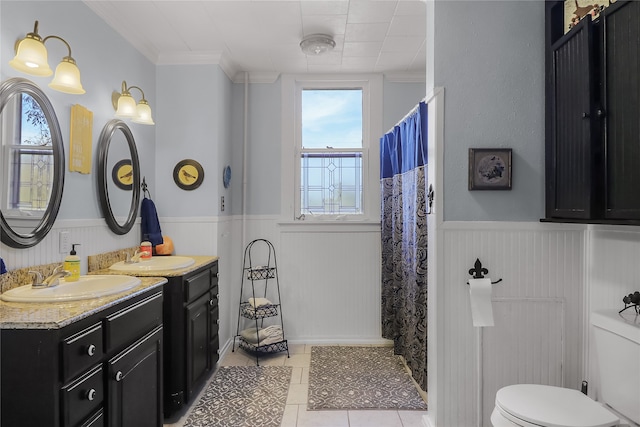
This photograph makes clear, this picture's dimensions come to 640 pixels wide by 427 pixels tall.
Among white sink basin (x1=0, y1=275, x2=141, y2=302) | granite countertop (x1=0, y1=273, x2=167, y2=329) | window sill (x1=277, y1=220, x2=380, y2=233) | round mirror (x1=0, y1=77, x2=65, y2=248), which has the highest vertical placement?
round mirror (x1=0, y1=77, x2=65, y2=248)

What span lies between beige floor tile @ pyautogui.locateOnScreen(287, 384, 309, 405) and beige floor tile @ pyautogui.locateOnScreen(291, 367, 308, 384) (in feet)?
0.19

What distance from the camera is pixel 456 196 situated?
2.00 metres

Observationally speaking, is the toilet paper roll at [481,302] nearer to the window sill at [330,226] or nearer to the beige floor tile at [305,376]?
the beige floor tile at [305,376]

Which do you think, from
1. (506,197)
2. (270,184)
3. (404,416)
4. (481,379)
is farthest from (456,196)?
(270,184)

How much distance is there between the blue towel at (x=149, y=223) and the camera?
281 cm

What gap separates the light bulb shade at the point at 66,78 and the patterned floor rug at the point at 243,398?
1.92m

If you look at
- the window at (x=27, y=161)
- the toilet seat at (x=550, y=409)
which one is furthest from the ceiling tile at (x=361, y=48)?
the toilet seat at (x=550, y=409)

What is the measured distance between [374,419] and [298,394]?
56 cm

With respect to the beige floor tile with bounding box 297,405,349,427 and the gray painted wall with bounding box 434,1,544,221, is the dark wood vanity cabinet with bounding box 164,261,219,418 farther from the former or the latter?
the gray painted wall with bounding box 434,1,544,221

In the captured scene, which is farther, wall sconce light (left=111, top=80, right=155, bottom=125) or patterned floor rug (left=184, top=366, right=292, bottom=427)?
wall sconce light (left=111, top=80, right=155, bottom=125)

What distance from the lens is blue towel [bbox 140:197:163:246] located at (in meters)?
2.81

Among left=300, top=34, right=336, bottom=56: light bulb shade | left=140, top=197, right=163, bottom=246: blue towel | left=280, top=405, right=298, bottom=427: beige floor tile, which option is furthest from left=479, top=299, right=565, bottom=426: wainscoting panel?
left=140, top=197, right=163, bottom=246: blue towel

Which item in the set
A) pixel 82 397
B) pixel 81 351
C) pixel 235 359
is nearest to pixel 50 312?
pixel 81 351

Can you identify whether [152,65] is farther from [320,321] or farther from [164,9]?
[320,321]
